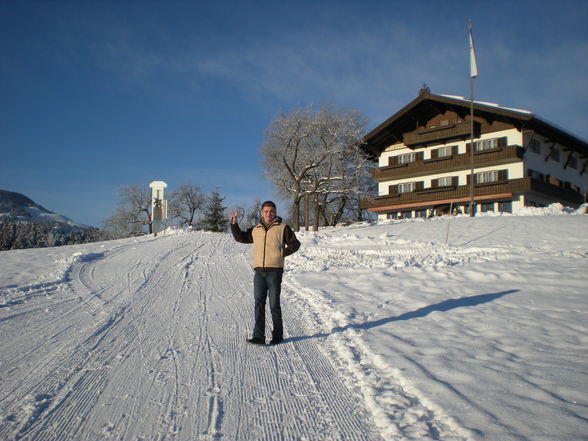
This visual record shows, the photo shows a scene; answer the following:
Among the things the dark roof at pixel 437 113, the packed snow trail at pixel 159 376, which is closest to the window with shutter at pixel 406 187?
the dark roof at pixel 437 113

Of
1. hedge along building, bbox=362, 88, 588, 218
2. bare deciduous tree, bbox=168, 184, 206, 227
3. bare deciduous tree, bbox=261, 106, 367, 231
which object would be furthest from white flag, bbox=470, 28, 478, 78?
bare deciduous tree, bbox=168, 184, 206, 227

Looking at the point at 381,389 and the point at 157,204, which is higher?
the point at 157,204

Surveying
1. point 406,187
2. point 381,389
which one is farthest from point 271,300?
point 406,187

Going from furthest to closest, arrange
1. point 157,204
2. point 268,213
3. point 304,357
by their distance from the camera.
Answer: point 157,204
point 268,213
point 304,357

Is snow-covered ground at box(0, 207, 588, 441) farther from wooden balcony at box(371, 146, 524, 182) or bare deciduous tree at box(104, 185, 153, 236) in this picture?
bare deciduous tree at box(104, 185, 153, 236)

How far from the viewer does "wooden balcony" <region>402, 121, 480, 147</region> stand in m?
35.3

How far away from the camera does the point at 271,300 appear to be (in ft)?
18.6

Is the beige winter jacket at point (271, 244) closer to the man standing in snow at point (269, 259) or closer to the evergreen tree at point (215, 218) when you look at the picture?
the man standing in snow at point (269, 259)

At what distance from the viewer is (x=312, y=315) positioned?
24.0 ft

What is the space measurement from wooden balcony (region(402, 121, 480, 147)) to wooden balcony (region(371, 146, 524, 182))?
1792mm

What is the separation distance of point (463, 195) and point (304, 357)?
33.5m

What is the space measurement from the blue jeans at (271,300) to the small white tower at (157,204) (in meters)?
24.2

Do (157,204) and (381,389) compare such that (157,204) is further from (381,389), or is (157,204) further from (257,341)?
(381,389)

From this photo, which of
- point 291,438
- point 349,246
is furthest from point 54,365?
point 349,246
